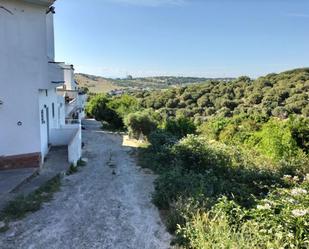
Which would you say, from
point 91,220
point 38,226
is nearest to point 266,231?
point 91,220

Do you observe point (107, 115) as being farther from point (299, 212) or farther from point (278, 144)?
point (299, 212)

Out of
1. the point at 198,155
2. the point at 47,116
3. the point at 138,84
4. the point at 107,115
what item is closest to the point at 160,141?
the point at 198,155

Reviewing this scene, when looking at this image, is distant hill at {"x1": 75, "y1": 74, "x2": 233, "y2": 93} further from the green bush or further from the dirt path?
the dirt path

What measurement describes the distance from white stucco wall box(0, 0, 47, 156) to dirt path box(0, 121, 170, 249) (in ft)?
8.01

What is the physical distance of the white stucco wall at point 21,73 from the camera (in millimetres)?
12195

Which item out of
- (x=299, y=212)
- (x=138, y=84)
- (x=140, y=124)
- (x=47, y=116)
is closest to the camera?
(x=299, y=212)

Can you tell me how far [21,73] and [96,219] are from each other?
6.80 m

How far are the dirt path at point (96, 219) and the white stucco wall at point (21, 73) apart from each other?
2442 mm

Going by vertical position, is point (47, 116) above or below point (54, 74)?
below

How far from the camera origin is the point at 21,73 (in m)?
12.6

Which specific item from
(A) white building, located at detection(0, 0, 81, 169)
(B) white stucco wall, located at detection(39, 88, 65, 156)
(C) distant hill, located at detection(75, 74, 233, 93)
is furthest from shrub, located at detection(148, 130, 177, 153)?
(C) distant hill, located at detection(75, 74, 233, 93)

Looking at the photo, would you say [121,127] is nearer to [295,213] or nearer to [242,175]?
[242,175]

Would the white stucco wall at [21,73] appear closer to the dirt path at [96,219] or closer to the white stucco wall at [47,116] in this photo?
the white stucco wall at [47,116]

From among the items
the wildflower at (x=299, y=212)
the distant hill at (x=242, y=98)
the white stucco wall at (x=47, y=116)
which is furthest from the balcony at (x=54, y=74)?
the distant hill at (x=242, y=98)
